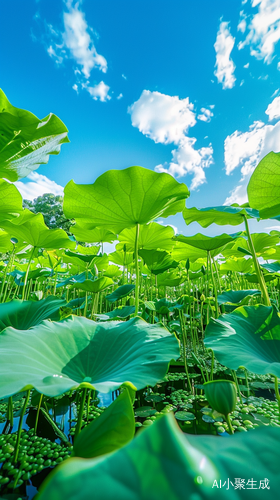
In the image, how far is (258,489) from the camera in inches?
5.3

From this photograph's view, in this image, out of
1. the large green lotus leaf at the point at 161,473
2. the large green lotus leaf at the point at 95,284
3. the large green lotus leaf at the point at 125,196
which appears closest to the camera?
the large green lotus leaf at the point at 161,473

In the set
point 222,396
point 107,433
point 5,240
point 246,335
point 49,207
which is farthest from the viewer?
point 49,207

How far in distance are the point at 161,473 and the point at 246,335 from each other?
31.3 inches

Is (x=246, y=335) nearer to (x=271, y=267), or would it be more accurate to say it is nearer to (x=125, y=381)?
(x=125, y=381)

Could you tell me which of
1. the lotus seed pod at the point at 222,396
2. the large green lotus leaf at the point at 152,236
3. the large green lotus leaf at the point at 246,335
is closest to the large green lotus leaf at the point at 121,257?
the large green lotus leaf at the point at 152,236

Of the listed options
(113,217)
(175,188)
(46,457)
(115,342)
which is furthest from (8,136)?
(46,457)

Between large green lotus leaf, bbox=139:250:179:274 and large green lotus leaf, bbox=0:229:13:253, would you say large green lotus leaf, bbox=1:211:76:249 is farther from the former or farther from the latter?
large green lotus leaf, bbox=139:250:179:274

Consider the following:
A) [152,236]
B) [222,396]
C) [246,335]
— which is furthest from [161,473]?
[152,236]

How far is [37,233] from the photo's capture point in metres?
1.54

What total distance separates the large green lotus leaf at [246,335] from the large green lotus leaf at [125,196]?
61 centimetres

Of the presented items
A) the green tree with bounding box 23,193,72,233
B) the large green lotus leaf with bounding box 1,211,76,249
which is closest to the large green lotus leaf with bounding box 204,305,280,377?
the large green lotus leaf with bounding box 1,211,76,249

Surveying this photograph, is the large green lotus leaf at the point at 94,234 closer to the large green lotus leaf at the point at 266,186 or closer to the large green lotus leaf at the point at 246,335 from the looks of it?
the large green lotus leaf at the point at 266,186

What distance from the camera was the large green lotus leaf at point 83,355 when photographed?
15.4 inches

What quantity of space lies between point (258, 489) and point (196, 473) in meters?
0.05
